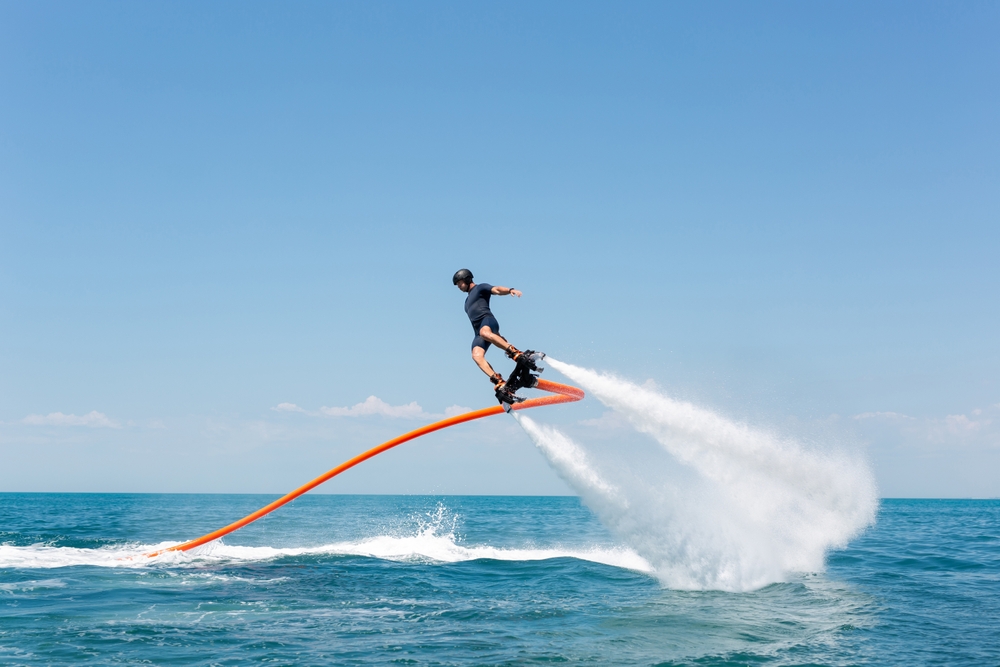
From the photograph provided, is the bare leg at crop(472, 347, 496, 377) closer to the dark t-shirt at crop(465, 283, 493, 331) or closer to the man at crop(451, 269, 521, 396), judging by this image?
the man at crop(451, 269, 521, 396)

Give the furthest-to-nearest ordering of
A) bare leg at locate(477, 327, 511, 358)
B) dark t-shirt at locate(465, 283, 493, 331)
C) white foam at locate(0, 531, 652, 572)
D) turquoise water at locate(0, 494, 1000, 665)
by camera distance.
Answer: white foam at locate(0, 531, 652, 572), dark t-shirt at locate(465, 283, 493, 331), bare leg at locate(477, 327, 511, 358), turquoise water at locate(0, 494, 1000, 665)

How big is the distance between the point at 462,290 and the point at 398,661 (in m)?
8.67

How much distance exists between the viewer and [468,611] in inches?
652

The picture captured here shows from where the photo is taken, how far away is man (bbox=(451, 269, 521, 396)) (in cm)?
1661

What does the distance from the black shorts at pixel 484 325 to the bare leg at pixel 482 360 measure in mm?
84

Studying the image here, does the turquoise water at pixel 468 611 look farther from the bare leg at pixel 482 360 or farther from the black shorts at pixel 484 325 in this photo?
the black shorts at pixel 484 325

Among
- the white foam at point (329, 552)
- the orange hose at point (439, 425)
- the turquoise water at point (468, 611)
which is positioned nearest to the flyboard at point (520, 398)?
the orange hose at point (439, 425)

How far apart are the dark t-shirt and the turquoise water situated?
6917 millimetres

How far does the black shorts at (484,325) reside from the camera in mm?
16844

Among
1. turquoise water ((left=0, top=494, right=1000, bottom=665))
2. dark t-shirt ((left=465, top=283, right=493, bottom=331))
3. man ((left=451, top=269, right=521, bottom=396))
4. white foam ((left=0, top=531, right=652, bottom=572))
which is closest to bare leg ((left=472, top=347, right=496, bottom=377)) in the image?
man ((left=451, top=269, right=521, bottom=396))

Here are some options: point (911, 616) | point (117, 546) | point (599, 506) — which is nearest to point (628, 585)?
point (599, 506)

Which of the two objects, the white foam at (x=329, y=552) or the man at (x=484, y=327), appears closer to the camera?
the man at (x=484, y=327)

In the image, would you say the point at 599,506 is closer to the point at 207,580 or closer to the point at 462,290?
the point at 462,290

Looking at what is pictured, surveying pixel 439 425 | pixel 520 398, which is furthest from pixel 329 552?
pixel 520 398
